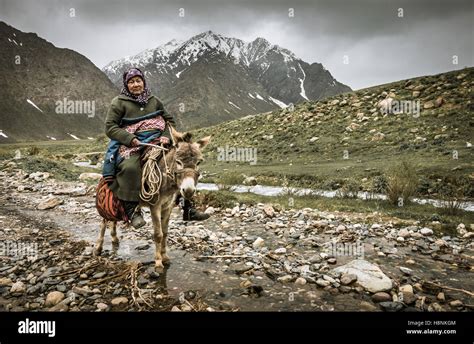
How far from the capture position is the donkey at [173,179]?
481 cm

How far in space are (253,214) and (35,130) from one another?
22287 cm

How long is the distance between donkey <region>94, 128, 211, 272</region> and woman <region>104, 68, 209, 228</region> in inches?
13.1

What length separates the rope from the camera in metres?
5.34

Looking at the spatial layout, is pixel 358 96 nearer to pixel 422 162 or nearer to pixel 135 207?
pixel 422 162

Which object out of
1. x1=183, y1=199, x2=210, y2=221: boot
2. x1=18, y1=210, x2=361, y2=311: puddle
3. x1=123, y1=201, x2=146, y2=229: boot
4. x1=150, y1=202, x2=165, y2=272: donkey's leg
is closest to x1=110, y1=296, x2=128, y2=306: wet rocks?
x1=18, y1=210, x2=361, y2=311: puddle

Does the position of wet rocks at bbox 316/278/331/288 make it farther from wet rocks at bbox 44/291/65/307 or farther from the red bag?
wet rocks at bbox 44/291/65/307

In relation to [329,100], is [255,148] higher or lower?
→ lower

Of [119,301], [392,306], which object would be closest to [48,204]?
[119,301]

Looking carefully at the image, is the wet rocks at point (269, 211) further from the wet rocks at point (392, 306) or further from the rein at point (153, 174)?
the wet rocks at point (392, 306)

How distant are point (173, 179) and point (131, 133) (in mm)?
1243
